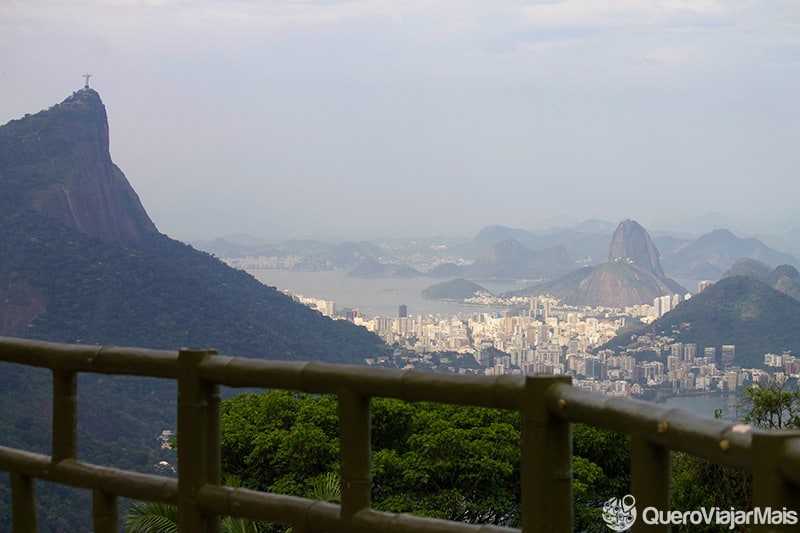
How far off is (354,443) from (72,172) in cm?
5640

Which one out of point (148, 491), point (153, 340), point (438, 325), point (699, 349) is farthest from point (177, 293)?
point (148, 491)

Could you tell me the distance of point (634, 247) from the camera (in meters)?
79.4

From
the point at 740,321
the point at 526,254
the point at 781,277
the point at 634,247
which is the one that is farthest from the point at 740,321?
the point at 526,254

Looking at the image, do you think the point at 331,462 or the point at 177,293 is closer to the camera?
the point at 331,462

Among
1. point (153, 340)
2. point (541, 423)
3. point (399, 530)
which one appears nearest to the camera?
point (541, 423)

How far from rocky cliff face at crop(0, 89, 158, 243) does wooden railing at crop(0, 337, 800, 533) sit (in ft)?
168

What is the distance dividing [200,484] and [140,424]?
96.3 feet

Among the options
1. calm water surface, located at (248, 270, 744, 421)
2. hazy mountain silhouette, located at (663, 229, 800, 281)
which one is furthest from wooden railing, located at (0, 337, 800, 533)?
hazy mountain silhouette, located at (663, 229, 800, 281)

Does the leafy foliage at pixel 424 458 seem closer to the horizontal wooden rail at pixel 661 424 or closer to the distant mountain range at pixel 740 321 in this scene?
the horizontal wooden rail at pixel 661 424

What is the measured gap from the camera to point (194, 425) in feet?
5.98

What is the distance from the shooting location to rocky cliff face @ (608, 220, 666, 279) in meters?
78.4

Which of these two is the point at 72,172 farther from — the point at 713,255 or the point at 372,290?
the point at 713,255

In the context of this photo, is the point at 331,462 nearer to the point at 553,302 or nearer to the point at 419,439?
the point at 419,439

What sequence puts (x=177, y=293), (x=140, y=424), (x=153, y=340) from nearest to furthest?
(x=140, y=424), (x=153, y=340), (x=177, y=293)
